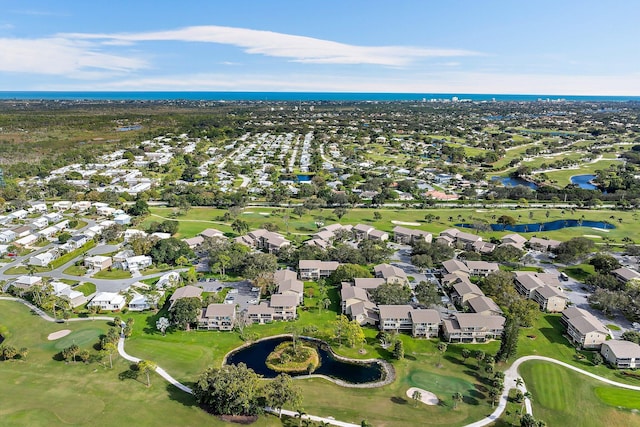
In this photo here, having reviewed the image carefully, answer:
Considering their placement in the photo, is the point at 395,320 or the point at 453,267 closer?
the point at 395,320

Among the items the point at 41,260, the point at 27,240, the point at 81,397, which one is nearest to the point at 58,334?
the point at 81,397

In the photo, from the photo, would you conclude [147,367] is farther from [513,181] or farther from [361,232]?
[513,181]

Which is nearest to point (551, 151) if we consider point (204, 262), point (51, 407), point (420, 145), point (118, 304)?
point (420, 145)

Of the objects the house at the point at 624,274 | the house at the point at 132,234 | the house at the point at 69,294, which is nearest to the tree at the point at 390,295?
the house at the point at 624,274

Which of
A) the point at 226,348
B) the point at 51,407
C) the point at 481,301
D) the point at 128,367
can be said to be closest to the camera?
the point at 51,407

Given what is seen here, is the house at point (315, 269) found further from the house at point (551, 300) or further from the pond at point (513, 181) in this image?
the pond at point (513, 181)

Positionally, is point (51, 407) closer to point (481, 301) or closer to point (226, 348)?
point (226, 348)

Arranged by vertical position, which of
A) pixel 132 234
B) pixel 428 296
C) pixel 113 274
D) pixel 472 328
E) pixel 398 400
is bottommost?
pixel 398 400
